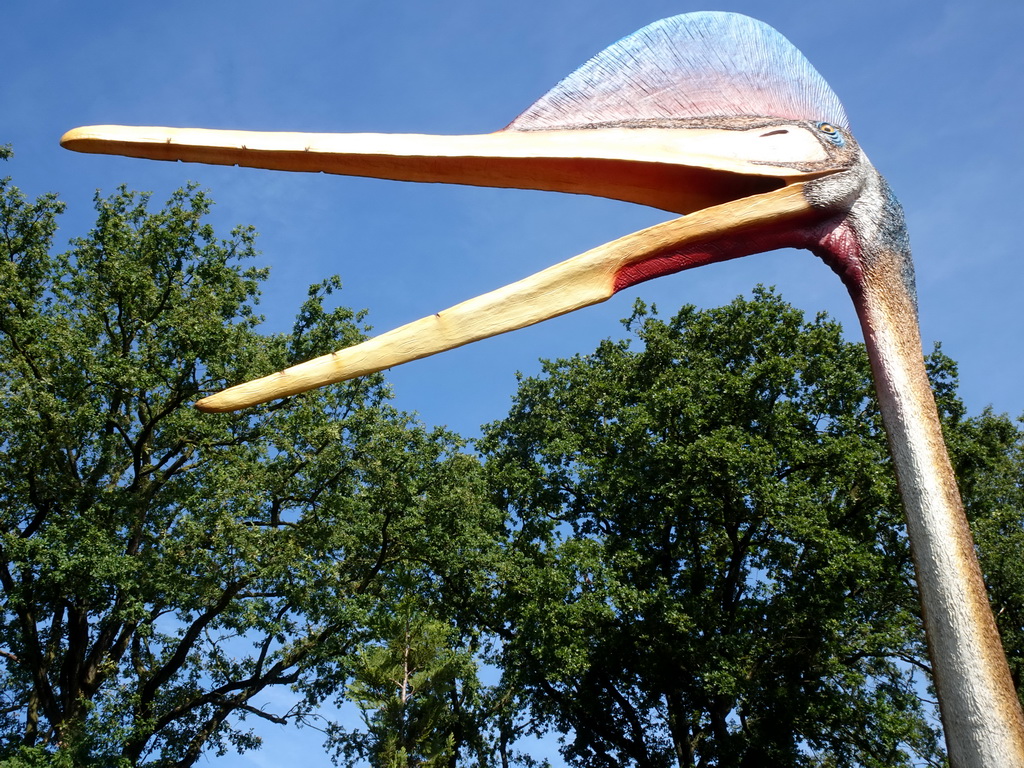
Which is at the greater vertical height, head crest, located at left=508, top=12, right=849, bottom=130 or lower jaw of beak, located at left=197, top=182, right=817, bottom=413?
head crest, located at left=508, top=12, right=849, bottom=130

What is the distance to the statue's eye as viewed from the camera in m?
4.91

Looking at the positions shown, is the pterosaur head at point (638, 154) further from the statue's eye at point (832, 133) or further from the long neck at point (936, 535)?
the long neck at point (936, 535)

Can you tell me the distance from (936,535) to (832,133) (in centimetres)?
211

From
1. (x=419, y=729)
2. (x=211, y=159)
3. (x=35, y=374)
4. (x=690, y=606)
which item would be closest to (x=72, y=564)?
(x=35, y=374)

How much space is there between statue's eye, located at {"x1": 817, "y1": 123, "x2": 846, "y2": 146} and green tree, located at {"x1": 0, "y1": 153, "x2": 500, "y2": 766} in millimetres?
10939

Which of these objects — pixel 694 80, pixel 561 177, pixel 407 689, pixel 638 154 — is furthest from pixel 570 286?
pixel 407 689

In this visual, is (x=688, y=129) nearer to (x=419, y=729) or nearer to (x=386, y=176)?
(x=386, y=176)

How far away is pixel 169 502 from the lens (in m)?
15.9

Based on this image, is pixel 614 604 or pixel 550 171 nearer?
pixel 550 171

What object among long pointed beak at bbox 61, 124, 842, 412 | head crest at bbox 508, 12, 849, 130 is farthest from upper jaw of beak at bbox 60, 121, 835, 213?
A: head crest at bbox 508, 12, 849, 130

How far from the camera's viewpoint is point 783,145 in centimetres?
483

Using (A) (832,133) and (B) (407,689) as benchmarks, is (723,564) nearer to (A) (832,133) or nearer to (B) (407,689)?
(B) (407,689)

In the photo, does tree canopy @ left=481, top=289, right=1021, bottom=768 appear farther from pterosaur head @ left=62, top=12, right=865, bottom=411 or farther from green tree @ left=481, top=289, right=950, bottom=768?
pterosaur head @ left=62, top=12, right=865, bottom=411

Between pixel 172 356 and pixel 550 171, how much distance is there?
1260 centimetres
